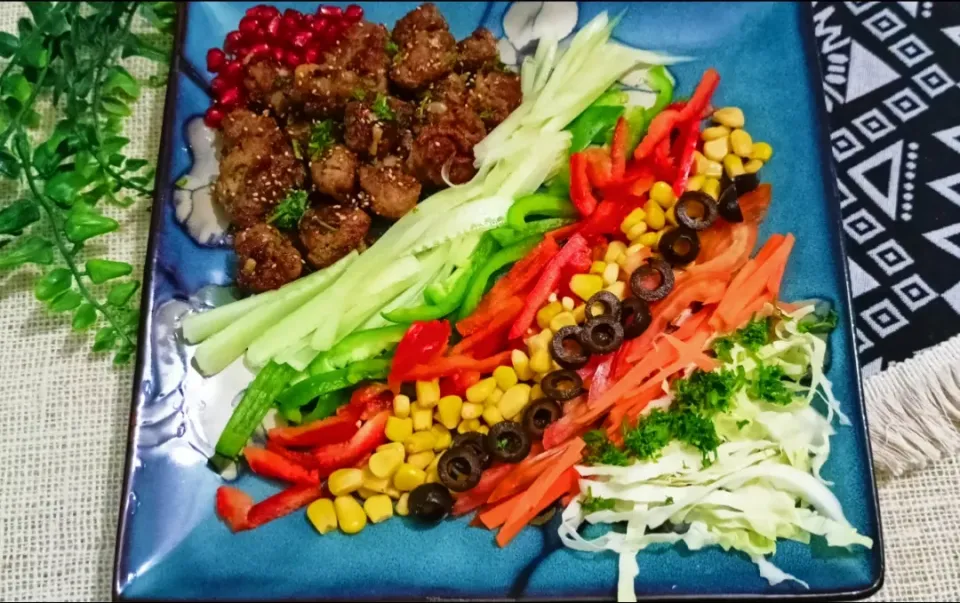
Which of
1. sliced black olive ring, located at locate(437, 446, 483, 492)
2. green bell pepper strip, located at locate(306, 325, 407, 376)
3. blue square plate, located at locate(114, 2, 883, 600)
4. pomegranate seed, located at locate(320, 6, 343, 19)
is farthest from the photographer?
pomegranate seed, located at locate(320, 6, 343, 19)

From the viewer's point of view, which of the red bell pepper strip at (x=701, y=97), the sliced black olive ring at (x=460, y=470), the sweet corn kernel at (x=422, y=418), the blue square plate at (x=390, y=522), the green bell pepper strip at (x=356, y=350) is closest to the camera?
the blue square plate at (x=390, y=522)

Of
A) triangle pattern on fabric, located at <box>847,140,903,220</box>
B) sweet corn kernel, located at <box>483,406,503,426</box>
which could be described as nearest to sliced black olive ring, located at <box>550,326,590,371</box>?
sweet corn kernel, located at <box>483,406,503,426</box>

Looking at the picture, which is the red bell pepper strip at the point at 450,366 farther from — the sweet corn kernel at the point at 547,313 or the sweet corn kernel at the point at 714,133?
the sweet corn kernel at the point at 714,133

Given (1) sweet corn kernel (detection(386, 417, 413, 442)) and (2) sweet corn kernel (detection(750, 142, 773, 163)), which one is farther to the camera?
(2) sweet corn kernel (detection(750, 142, 773, 163))

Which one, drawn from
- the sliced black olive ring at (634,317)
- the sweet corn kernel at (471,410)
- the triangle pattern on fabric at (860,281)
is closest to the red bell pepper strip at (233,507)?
the sweet corn kernel at (471,410)

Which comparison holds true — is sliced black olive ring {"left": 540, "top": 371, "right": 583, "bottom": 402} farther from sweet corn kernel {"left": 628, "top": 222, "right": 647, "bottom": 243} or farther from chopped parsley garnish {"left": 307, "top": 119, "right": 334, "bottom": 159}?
chopped parsley garnish {"left": 307, "top": 119, "right": 334, "bottom": 159}

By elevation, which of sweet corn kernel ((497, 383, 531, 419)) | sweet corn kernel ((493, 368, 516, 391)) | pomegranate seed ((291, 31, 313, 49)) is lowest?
sweet corn kernel ((497, 383, 531, 419))

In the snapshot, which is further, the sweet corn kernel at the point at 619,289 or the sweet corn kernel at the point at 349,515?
the sweet corn kernel at the point at 619,289

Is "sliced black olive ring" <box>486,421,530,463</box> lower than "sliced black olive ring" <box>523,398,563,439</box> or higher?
lower
